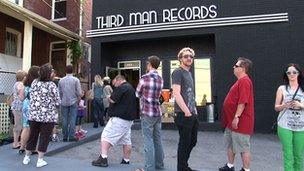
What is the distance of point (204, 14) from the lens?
13.8 m

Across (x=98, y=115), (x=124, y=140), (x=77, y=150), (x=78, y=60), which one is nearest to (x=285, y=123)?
(x=124, y=140)

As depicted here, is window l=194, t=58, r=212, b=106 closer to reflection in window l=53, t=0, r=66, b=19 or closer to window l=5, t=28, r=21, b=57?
window l=5, t=28, r=21, b=57

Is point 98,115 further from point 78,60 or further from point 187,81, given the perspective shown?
point 187,81

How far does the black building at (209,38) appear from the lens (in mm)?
12969

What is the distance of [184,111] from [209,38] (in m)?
8.95

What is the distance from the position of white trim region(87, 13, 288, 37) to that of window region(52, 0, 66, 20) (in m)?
4.82

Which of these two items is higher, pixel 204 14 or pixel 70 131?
pixel 204 14

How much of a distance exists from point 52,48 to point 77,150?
1110cm

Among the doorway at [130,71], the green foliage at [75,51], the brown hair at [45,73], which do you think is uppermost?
the green foliage at [75,51]

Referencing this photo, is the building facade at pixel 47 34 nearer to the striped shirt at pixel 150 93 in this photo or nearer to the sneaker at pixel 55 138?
the sneaker at pixel 55 138

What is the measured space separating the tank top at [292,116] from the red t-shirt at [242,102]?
1.77 ft

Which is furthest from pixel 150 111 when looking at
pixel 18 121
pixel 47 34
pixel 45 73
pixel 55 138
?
pixel 47 34

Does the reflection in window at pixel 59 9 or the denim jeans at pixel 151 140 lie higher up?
the reflection in window at pixel 59 9

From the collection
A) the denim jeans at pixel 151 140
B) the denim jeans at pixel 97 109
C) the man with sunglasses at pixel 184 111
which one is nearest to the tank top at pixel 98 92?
the denim jeans at pixel 97 109
